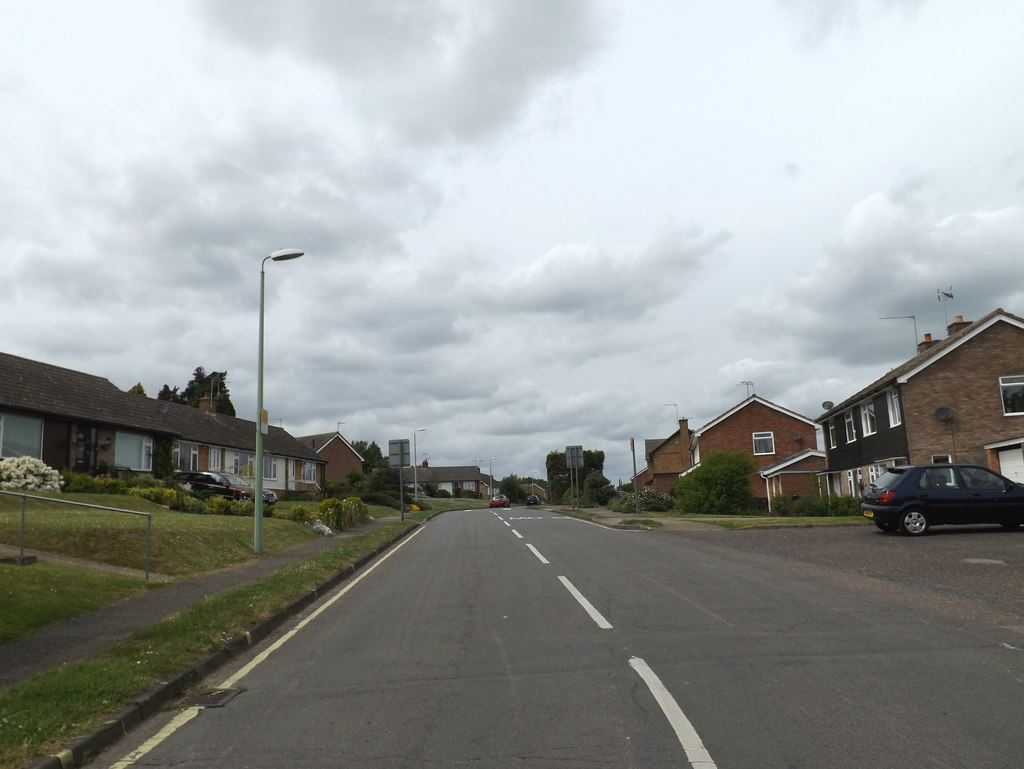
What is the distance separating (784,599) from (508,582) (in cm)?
451

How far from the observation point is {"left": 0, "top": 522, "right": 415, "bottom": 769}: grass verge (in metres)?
5.19

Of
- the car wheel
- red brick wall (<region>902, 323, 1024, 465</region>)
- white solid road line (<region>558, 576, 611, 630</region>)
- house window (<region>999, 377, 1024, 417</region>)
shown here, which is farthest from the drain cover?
house window (<region>999, 377, 1024, 417</region>)

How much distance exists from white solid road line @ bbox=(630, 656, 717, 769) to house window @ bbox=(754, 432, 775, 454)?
164ft

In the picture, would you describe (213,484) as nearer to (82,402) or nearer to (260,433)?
(82,402)

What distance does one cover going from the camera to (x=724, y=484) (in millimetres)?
36906

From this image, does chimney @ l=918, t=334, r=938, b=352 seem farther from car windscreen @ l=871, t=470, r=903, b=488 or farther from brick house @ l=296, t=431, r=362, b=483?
brick house @ l=296, t=431, r=362, b=483

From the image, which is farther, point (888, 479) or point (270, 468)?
point (270, 468)

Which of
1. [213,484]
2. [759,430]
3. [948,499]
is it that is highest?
[759,430]

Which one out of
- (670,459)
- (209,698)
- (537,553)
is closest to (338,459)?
(670,459)

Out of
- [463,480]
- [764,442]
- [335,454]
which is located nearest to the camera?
[764,442]

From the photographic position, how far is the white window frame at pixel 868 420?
3400 cm

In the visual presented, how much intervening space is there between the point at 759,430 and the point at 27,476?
4341 centimetres

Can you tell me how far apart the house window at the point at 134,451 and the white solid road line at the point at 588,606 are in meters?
28.7

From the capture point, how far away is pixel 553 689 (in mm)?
6203
